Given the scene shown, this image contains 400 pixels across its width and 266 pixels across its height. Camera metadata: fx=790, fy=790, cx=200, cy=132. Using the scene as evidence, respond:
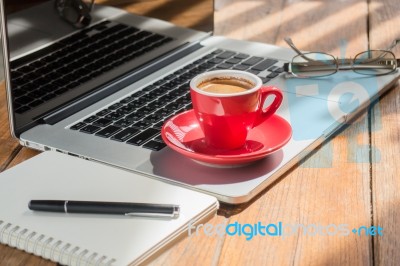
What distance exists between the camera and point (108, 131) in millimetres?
1240

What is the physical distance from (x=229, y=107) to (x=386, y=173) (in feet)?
0.83

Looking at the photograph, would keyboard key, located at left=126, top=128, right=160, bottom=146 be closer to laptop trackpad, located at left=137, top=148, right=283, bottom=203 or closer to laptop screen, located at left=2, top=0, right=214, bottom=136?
laptop trackpad, located at left=137, top=148, right=283, bottom=203

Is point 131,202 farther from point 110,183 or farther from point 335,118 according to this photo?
point 335,118

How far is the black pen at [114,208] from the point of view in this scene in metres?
1.00

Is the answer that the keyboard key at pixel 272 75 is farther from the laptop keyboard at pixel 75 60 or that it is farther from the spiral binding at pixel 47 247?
the spiral binding at pixel 47 247

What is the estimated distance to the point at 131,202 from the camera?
3.34 ft

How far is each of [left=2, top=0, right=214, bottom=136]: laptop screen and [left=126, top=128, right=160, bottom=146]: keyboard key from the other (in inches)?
6.6

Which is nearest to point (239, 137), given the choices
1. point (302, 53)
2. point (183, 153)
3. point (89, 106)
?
point (183, 153)

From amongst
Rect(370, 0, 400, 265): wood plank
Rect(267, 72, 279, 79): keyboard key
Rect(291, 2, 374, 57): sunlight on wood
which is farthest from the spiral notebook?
Rect(291, 2, 374, 57): sunlight on wood

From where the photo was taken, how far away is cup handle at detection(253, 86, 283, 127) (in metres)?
1.16

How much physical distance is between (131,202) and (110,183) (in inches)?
2.9

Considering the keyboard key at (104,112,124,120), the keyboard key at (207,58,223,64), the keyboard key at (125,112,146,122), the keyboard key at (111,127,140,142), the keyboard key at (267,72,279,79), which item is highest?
the keyboard key at (111,127,140,142)

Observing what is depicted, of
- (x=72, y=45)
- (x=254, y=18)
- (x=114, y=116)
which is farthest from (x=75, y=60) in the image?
(x=254, y=18)

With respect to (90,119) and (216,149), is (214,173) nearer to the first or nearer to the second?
(216,149)
